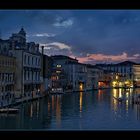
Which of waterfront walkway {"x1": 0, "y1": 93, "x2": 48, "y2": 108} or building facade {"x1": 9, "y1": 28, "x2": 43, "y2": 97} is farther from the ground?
building facade {"x1": 9, "y1": 28, "x2": 43, "y2": 97}

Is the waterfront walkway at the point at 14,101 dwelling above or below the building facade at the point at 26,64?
below

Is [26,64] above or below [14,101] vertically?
above

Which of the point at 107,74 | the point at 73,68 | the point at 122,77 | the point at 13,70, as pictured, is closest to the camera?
the point at 13,70

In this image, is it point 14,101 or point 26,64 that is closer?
point 14,101

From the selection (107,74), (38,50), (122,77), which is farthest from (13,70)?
(122,77)

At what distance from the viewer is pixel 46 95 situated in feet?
54.2

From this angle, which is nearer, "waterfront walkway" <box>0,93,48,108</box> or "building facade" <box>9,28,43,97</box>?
"waterfront walkway" <box>0,93,48,108</box>

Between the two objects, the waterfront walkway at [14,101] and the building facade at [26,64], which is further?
Answer: the building facade at [26,64]

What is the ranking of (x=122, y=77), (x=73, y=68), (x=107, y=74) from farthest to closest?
(x=122, y=77)
(x=107, y=74)
(x=73, y=68)
